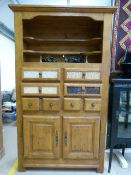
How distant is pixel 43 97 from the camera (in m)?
2.09

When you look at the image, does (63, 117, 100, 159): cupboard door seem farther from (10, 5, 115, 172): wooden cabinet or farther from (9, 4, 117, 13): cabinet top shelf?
(9, 4, 117, 13): cabinet top shelf

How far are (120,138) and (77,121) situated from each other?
59cm

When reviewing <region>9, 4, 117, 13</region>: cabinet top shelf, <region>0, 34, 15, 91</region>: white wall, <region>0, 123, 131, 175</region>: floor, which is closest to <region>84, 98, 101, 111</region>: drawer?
<region>0, 123, 131, 175</region>: floor

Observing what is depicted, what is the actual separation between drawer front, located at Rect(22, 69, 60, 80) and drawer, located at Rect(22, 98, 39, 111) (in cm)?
25

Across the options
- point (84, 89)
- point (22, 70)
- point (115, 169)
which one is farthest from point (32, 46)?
point (115, 169)

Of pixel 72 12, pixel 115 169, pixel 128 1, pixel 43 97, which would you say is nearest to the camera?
pixel 72 12

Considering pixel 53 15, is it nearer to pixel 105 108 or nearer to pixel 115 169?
pixel 105 108

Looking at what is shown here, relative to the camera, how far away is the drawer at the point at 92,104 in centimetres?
208

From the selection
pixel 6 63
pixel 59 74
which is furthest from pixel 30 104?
pixel 6 63

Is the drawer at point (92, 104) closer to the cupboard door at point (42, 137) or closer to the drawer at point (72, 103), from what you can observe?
the drawer at point (72, 103)

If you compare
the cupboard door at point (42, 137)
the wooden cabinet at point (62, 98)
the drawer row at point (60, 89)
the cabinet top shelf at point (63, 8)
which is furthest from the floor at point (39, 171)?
the cabinet top shelf at point (63, 8)

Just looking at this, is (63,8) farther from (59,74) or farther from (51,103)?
(51,103)

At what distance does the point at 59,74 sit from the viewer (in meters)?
2.05

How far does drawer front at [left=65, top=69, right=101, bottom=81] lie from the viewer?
6.70 ft
